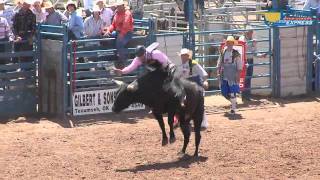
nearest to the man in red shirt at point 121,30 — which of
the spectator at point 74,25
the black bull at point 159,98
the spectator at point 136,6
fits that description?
the spectator at point 74,25

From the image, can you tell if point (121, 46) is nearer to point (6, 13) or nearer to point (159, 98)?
point (6, 13)

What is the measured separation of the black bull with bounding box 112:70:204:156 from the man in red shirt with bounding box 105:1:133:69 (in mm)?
3707

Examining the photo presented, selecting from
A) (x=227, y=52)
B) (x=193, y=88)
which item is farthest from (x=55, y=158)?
(x=227, y=52)

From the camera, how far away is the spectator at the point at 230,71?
12953mm

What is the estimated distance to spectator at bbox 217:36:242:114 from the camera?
13.0 m

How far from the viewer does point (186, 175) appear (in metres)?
8.62

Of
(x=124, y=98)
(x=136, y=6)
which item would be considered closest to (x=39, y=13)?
(x=136, y=6)

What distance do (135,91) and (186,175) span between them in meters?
1.39

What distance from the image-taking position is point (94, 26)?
1336 centimetres

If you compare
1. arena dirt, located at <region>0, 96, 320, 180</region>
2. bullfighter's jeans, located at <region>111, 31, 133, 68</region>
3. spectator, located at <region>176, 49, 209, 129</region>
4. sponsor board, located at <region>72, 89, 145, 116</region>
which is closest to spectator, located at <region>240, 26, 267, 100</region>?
arena dirt, located at <region>0, 96, 320, 180</region>

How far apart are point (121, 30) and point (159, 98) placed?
4.06 m

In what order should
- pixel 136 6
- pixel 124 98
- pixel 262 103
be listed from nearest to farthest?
pixel 124 98, pixel 262 103, pixel 136 6

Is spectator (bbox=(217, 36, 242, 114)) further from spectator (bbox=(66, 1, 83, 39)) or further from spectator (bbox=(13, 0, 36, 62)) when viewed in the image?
spectator (bbox=(13, 0, 36, 62))

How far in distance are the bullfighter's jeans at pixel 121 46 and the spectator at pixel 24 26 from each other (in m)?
1.54
